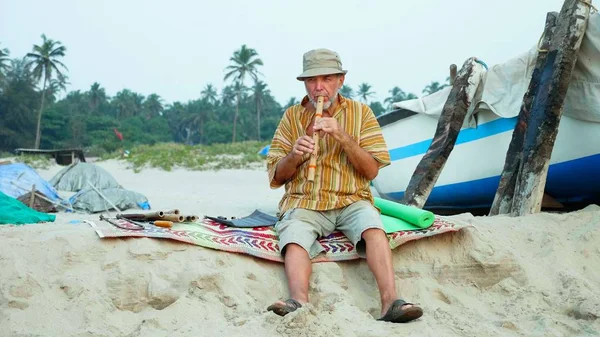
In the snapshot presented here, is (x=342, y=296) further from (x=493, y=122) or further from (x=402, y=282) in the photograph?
(x=493, y=122)

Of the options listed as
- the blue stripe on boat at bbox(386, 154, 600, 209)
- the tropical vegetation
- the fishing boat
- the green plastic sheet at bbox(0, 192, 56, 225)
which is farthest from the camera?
the tropical vegetation

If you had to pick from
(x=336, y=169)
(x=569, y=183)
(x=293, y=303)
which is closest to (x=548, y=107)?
(x=569, y=183)

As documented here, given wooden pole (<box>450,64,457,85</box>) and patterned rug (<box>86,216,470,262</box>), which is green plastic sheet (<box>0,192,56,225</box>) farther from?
wooden pole (<box>450,64,457,85</box>)

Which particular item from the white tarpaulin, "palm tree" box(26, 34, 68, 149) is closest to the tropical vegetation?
"palm tree" box(26, 34, 68, 149)

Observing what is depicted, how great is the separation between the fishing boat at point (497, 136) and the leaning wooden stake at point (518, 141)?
0.88 ft

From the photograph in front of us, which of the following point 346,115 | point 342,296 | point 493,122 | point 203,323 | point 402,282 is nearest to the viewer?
point 203,323

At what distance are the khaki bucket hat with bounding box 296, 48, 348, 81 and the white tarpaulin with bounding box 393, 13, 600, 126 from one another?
7.77ft

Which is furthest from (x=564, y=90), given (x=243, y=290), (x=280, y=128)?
(x=243, y=290)

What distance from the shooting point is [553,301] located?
2650 millimetres

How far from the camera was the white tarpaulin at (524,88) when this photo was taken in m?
4.13

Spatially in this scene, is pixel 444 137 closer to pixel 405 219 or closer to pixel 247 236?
pixel 405 219

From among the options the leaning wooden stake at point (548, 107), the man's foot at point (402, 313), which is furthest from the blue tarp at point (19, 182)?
the man's foot at point (402, 313)

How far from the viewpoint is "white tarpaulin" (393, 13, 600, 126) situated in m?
4.13

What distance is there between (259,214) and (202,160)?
47.4ft
